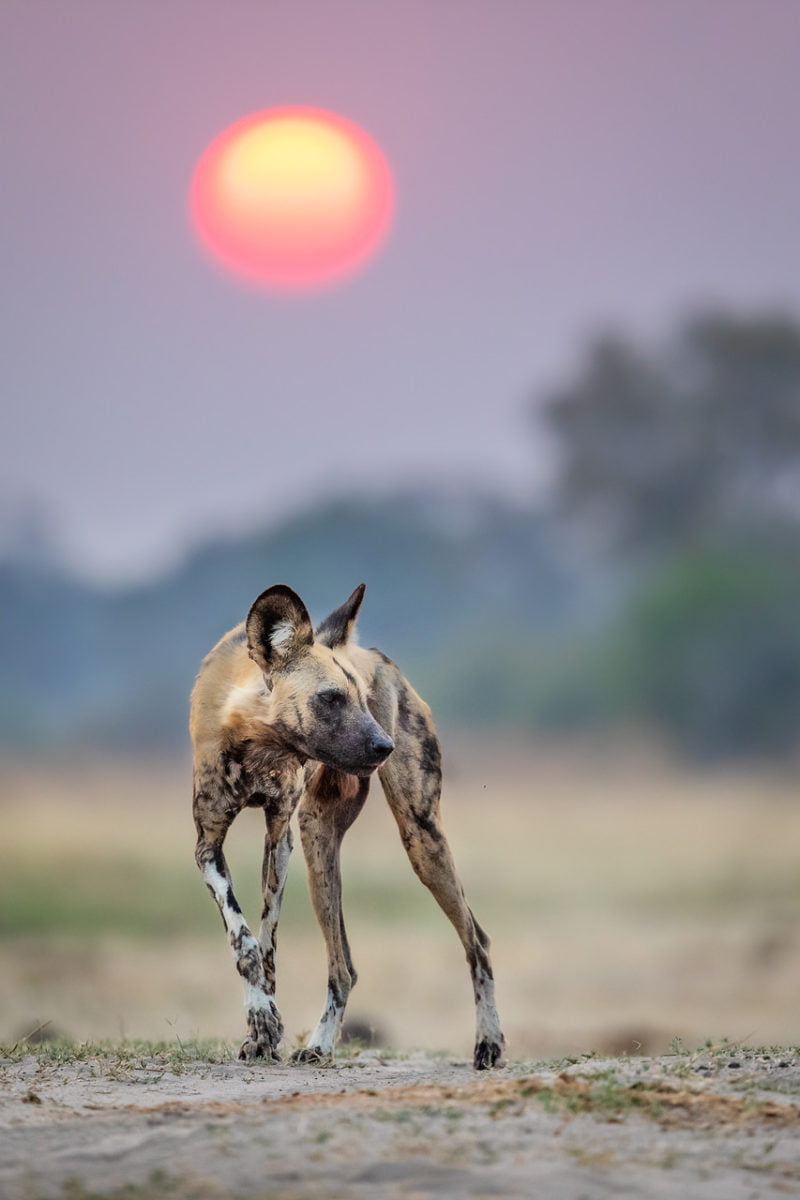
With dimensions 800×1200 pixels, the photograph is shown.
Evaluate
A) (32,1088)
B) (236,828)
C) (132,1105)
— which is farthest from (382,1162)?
(236,828)

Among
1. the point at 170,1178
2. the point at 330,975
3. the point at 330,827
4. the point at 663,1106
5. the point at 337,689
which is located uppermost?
the point at 337,689

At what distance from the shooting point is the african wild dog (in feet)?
24.1

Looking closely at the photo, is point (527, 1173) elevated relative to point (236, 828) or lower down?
lower down

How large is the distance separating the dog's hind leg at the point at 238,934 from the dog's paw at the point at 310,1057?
4.3 inches

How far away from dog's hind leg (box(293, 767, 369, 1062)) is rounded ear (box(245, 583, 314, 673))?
767mm

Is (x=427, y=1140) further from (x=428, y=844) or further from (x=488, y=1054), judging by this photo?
(x=428, y=844)

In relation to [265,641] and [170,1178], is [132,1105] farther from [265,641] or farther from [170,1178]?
[265,641]

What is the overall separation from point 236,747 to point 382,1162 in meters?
3.66

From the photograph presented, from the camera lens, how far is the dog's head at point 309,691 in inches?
286

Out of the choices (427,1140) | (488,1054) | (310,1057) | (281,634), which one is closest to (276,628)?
(281,634)

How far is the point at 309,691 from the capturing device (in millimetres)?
7434

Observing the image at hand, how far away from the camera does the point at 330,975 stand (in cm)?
775

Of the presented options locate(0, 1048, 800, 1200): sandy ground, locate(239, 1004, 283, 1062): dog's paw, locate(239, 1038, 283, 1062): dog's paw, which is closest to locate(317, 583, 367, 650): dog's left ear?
locate(239, 1004, 283, 1062): dog's paw

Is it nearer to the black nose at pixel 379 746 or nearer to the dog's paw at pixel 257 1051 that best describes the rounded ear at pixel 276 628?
the black nose at pixel 379 746
